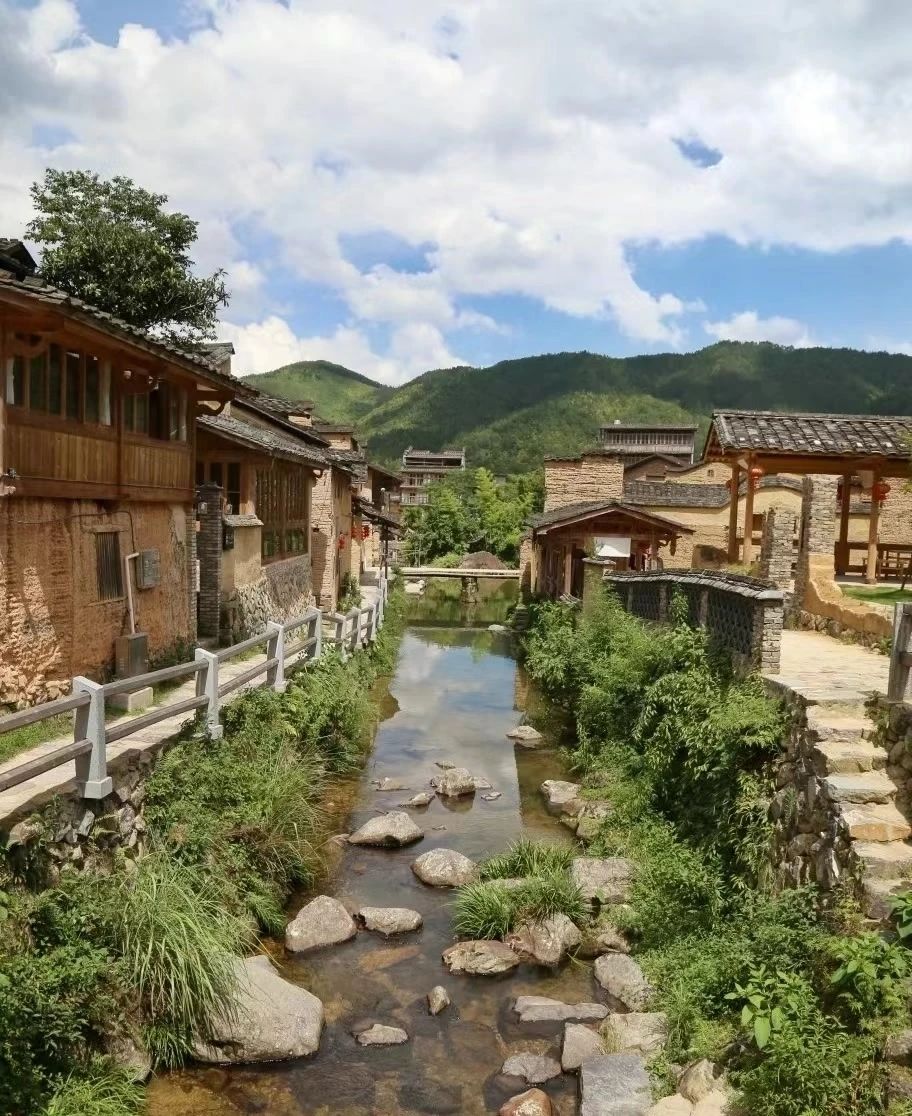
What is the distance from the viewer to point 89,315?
355 inches

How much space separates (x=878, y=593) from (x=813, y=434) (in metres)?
3.60

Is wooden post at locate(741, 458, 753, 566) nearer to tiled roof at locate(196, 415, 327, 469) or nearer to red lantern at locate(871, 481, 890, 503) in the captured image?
red lantern at locate(871, 481, 890, 503)

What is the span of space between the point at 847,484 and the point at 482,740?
9504 millimetres

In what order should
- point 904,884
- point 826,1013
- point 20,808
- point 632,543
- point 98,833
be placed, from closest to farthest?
point 826,1013 → point 904,884 → point 20,808 → point 98,833 → point 632,543

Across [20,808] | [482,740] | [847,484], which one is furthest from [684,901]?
[847,484]

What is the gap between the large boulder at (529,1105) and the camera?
20.9ft

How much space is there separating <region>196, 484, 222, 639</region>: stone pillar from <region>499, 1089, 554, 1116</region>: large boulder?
444 inches

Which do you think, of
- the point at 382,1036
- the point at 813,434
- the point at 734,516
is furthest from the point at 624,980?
the point at 813,434

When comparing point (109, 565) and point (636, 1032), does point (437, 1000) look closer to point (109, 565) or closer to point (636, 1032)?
point (636, 1032)

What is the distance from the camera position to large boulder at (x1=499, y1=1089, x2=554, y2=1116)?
6.38 metres

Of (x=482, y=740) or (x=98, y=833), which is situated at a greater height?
(x=98, y=833)

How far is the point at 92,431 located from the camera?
432 inches

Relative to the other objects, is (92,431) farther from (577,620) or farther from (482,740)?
(577,620)

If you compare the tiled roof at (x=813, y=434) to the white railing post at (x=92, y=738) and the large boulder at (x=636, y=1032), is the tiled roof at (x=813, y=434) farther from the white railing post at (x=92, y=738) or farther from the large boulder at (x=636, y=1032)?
the white railing post at (x=92, y=738)
